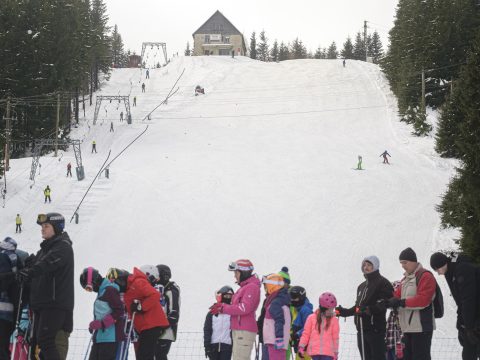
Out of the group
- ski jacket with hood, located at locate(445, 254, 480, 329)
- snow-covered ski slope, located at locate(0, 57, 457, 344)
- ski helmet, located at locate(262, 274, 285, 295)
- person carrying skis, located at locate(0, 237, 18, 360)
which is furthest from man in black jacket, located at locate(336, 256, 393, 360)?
snow-covered ski slope, located at locate(0, 57, 457, 344)

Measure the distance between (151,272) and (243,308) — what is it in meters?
1.45

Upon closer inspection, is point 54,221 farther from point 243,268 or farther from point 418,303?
→ point 418,303

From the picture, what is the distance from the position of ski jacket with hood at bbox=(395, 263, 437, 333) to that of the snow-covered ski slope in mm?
10037

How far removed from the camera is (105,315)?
7320 mm

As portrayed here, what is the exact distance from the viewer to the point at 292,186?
3406 cm

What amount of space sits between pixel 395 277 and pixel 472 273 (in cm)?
1578

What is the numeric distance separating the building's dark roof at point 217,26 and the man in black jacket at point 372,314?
352ft

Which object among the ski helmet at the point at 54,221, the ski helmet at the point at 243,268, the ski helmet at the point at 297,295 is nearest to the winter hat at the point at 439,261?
the ski helmet at the point at 243,268

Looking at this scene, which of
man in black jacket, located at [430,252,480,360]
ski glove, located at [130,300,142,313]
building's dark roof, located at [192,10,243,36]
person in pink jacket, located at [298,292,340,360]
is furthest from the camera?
building's dark roof, located at [192,10,243,36]

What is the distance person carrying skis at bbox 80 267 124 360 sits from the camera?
7312mm

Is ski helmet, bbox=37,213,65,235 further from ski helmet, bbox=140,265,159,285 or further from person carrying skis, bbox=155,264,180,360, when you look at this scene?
person carrying skis, bbox=155,264,180,360

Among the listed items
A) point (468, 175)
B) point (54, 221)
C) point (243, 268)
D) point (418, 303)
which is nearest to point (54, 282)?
point (54, 221)

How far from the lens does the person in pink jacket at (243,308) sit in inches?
307

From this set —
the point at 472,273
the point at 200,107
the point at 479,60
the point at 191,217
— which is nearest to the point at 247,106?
the point at 200,107
